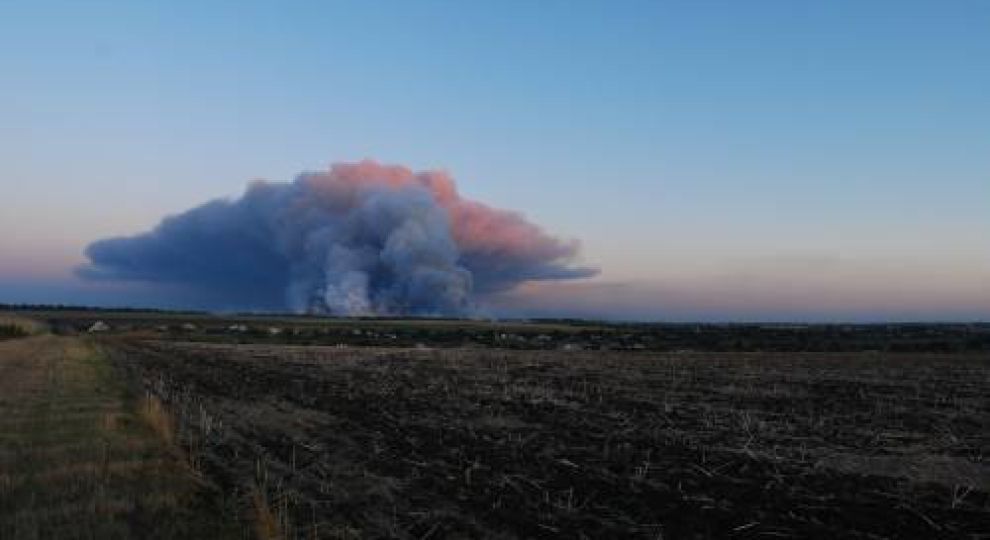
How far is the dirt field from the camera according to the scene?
493 inches

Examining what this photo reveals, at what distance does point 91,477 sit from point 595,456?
345 inches

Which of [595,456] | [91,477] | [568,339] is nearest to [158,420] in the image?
[91,477]

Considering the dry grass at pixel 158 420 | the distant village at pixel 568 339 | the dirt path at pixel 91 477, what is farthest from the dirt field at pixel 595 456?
the distant village at pixel 568 339

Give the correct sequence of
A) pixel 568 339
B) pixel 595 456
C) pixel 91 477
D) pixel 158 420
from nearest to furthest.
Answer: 1. pixel 91 477
2. pixel 595 456
3. pixel 158 420
4. pixel 568 339

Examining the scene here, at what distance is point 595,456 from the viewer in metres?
17.8

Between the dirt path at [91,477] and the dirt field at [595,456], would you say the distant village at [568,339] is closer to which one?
the dirt field at [595,456]

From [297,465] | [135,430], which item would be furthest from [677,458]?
[135,430]

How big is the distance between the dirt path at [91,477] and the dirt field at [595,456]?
2.68 feet

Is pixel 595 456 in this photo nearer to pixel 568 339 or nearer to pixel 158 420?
pixel 158 420

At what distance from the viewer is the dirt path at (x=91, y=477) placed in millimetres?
11336

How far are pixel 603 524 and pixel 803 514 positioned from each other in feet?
9.31

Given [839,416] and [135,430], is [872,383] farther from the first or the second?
[135,430]

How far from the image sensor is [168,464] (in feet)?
51.1

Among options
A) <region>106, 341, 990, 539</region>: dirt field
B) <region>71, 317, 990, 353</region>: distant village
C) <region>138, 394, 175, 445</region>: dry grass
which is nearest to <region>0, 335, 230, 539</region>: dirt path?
<region>138, 394, 175, 445</region>: dry grass
